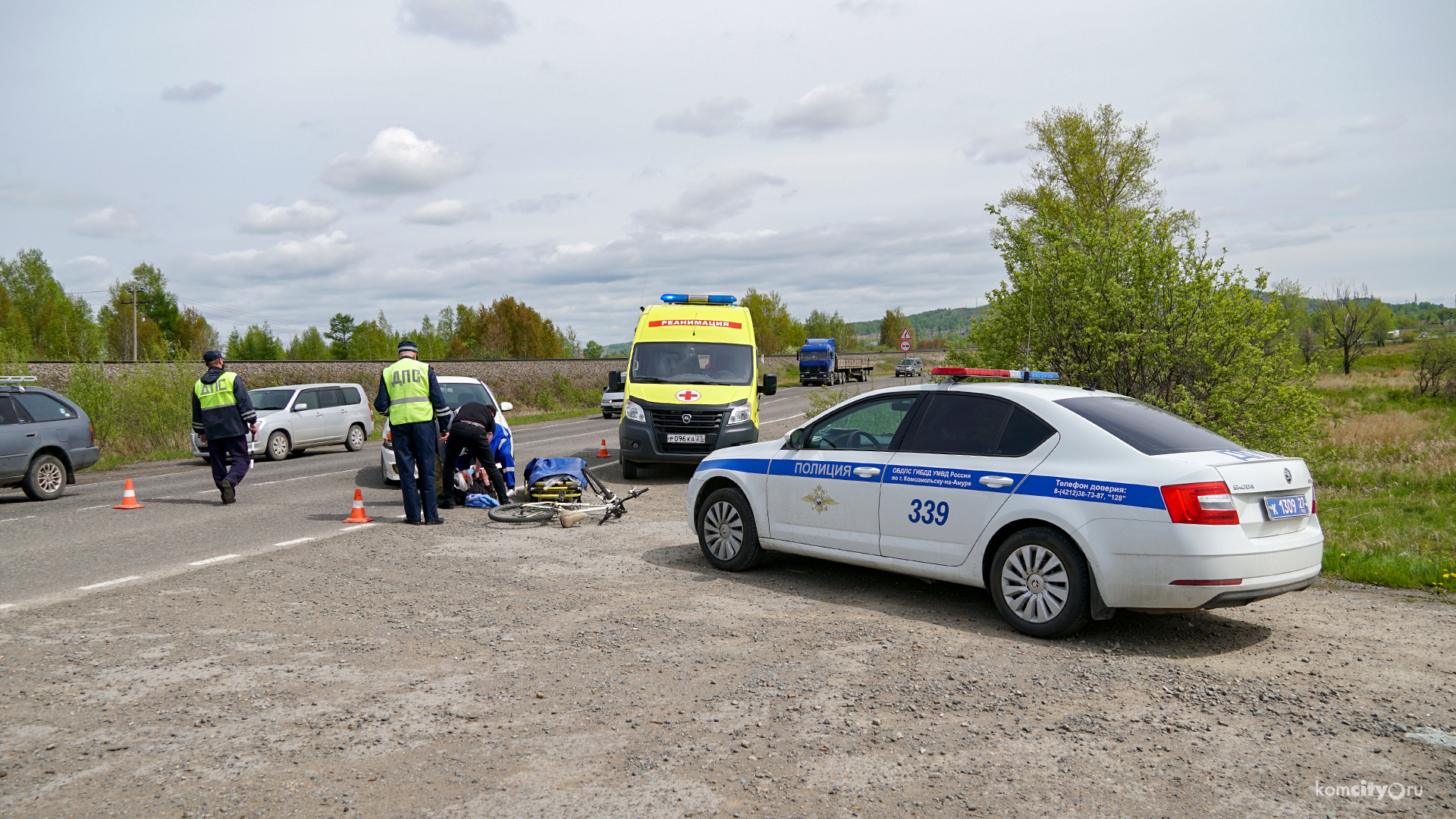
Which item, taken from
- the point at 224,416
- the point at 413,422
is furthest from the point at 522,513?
the point at 224,416

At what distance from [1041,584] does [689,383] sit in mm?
9132

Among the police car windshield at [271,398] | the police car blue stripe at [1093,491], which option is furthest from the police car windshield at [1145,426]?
the police car windshield at [271,398]

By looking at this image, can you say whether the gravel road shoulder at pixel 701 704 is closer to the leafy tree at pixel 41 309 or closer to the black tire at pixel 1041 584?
the black tire at pixel 1041 584

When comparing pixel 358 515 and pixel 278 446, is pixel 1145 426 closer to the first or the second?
pixel 358 515

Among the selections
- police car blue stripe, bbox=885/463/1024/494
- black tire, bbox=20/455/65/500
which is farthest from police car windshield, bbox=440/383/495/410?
police car blue stripe, bbox=885/463/1024/494

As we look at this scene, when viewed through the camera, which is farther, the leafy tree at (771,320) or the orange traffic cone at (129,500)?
the leafy tree at (771,320)

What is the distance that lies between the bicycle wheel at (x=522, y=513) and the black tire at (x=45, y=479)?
7733 millimetres

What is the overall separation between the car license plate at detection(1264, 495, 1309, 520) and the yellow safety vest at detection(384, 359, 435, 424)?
817 cm

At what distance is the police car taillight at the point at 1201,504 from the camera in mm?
4980

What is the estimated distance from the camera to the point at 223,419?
12.1 meters

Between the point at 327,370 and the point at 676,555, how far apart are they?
39.7m

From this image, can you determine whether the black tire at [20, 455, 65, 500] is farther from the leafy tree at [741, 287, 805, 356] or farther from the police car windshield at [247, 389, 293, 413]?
the leafy tree at [741, 287, 805, 356]

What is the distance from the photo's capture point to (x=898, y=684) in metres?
4.68

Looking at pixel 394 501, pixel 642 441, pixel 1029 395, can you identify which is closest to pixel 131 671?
pixel 1029 395
